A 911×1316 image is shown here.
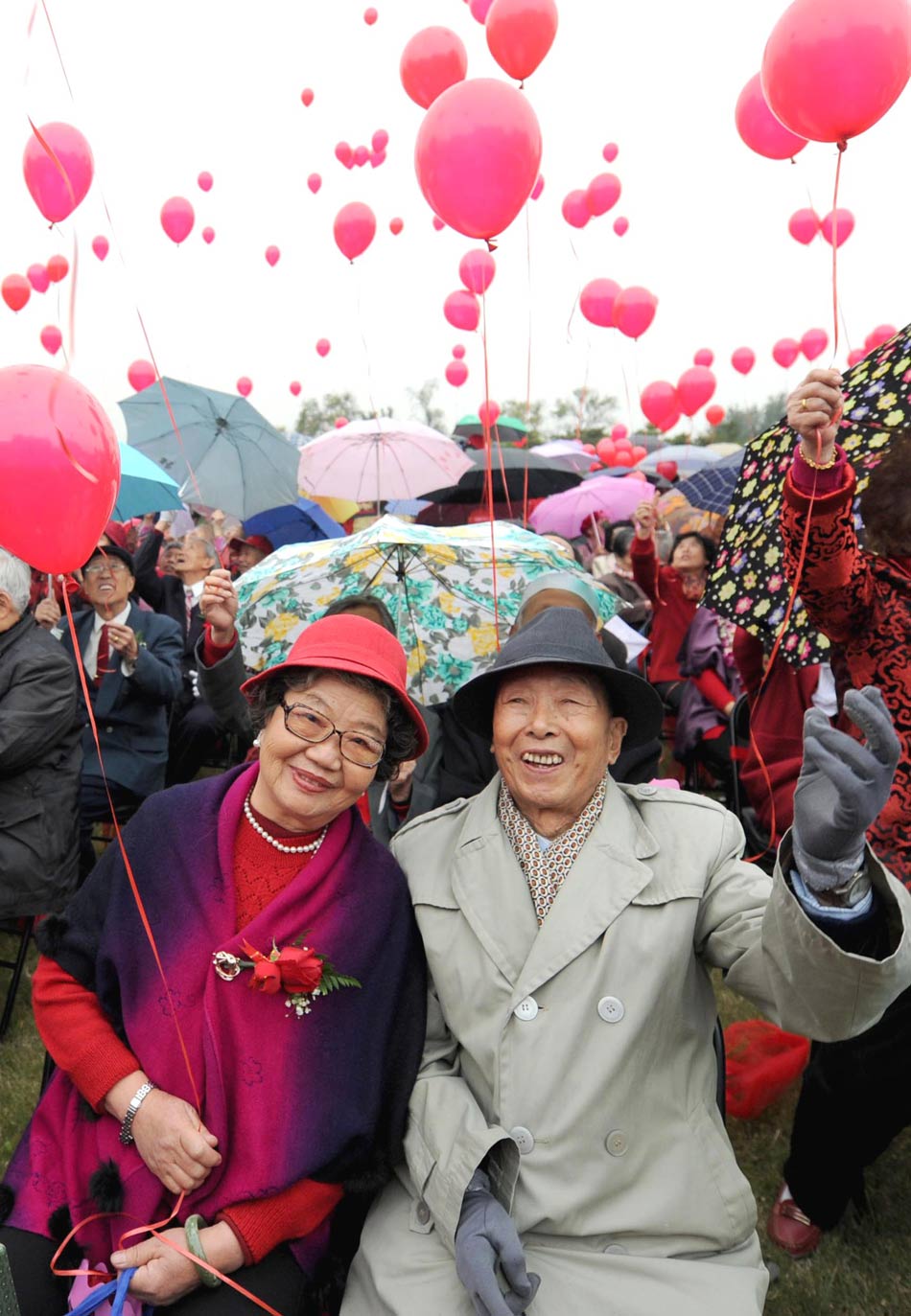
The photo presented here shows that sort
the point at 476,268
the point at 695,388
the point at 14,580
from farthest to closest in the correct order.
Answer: the point at 695,388
the point at 476,268
the point at 14,580

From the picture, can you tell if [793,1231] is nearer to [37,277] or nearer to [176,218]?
[176,218]

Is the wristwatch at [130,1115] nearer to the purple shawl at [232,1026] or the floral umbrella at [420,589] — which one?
the purple shawl at [232,1026]

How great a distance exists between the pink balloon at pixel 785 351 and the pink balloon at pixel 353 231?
7.98 meters

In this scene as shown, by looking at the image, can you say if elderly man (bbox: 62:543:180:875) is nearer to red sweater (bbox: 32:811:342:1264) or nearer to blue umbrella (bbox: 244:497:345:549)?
red sweater (bbox: 32:811:342:1264)

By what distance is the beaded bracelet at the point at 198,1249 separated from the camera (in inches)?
74.4

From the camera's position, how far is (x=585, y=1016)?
1.98 meters

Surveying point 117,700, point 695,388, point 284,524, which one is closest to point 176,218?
point 284,524

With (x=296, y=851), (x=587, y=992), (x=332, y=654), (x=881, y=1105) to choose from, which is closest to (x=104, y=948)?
(x=296, y=851)

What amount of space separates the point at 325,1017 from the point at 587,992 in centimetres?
56

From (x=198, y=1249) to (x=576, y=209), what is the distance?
31.8 ft

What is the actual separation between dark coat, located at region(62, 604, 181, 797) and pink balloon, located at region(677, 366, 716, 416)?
7.07m

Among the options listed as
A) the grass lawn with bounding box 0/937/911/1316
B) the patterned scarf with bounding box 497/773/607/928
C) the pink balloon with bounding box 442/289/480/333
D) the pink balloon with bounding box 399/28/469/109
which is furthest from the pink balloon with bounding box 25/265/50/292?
the patterned scarf with bounding box 497/773/607/928

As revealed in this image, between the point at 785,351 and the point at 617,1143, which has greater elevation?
the point at 785,351

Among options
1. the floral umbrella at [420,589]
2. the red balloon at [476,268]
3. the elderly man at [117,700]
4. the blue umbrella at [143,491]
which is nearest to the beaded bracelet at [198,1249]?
the floral umbrella at [420,589]
